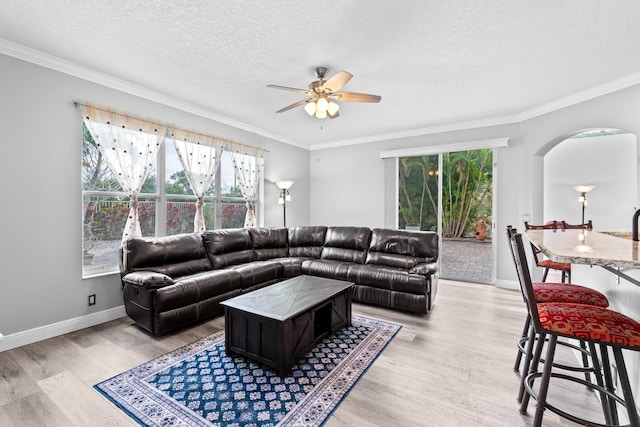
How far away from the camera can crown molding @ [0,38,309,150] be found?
102 inches

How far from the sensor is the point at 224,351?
A: 2.51 meters

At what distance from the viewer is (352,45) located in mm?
2475

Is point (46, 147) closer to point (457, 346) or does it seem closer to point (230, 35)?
point (230, 35)

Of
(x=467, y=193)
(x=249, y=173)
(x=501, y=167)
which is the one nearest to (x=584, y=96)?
(x=501, y=167)

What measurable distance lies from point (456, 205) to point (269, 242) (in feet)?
11.2

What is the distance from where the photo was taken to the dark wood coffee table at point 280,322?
215cm

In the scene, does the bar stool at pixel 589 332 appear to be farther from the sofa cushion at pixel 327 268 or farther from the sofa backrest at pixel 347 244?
the sofa backrest at pixel 347 244

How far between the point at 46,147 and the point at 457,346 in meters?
4.46

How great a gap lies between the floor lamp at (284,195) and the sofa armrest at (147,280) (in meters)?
2.87

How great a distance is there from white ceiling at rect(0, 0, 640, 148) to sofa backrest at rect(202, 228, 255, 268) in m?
1.90

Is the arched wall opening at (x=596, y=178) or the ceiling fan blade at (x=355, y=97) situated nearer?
the ceiling fan blade at (x=355, y=97)

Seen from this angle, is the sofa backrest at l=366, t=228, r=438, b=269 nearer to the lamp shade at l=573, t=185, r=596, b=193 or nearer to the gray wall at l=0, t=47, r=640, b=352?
the gray wall at l=0, t=47, r=640, b=352

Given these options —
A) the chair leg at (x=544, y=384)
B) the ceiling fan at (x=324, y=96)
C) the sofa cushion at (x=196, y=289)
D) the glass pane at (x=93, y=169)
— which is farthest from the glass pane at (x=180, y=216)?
the chair leg at (x=544, y=384)

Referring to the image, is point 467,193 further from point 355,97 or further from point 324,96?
point 324,96
